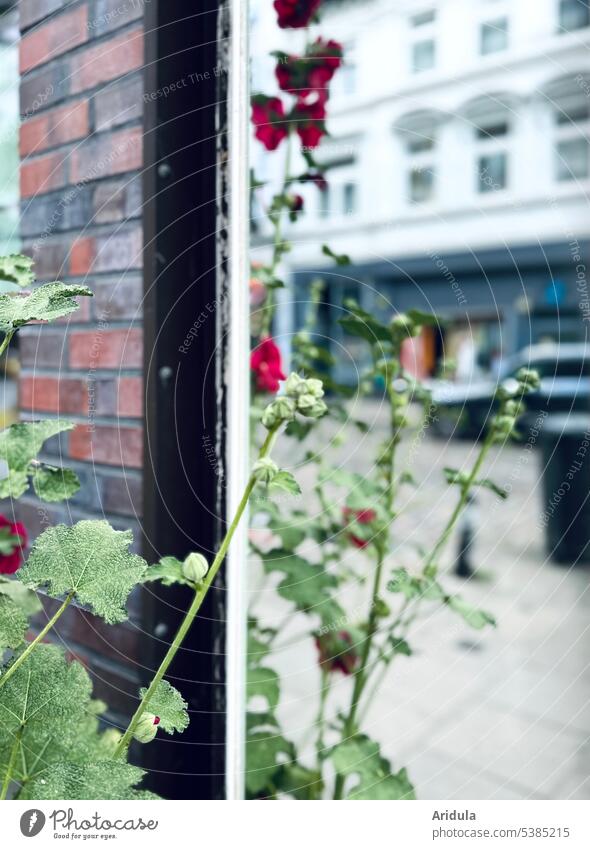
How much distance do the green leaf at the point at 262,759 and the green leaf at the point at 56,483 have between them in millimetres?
352

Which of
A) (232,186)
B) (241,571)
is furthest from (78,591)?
(232,186)

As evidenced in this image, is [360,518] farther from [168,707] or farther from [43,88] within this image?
[43,88]

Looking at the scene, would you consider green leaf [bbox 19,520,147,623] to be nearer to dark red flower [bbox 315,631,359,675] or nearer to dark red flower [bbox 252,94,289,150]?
dark red flower [bbox 315,631,359,675]

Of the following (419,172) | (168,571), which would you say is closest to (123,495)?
(168,571)

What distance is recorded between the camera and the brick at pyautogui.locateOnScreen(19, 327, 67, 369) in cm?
79

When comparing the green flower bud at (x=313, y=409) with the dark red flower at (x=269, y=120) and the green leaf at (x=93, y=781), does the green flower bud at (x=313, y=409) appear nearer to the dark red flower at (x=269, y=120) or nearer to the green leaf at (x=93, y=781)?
Result: the green leaf at (x=93, y=781)

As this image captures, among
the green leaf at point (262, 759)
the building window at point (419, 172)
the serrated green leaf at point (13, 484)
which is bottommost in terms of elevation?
the green leaf at point (262, 759)

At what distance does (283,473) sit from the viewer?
42cm

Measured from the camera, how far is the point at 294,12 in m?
0.71

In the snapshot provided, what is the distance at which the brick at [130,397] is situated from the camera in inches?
27.1

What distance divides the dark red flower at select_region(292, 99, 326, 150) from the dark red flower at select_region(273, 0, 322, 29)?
76mm

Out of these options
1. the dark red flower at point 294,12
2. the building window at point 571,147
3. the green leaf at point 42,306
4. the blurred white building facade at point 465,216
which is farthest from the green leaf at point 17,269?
the building window at point 571,147

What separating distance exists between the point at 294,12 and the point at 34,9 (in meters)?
0.29

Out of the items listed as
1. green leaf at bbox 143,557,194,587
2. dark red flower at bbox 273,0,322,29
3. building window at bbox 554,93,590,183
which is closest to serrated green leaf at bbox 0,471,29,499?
green leaf at bbox 143,557,194,587
